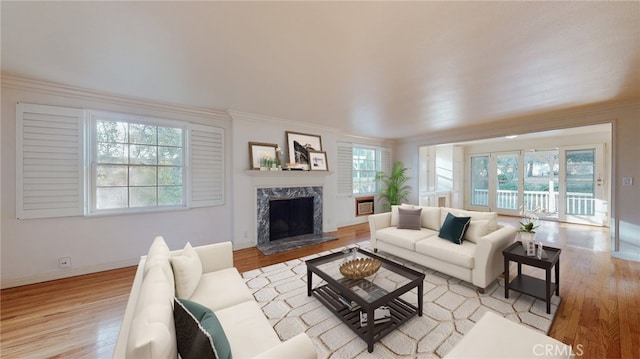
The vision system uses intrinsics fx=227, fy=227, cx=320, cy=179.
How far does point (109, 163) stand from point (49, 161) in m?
0.54

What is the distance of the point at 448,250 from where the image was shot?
270cm

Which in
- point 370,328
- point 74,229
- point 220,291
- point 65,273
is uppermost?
point 74,229

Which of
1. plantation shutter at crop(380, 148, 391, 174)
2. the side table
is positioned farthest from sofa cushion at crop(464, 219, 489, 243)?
plantation shutter at crop(380, 148, 391, 174)

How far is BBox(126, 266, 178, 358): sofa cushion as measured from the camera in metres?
Result: 0.77

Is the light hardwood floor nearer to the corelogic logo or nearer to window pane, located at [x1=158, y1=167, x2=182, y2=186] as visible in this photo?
the corelogic logo

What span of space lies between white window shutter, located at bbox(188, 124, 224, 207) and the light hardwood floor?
1239 mm

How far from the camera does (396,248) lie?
3.33m

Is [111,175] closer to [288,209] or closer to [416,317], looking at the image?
[288,209]

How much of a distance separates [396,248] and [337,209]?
7.77ft

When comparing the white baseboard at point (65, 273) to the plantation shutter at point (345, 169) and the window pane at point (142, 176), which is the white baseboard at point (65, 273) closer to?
the window pane at point (142, 176)

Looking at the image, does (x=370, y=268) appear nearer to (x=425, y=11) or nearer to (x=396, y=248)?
(x=396, y=248)

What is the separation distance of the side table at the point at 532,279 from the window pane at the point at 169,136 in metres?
4.62

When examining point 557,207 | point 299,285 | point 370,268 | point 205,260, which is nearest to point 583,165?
→ point 557,207

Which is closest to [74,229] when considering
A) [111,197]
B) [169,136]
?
[111,197]
